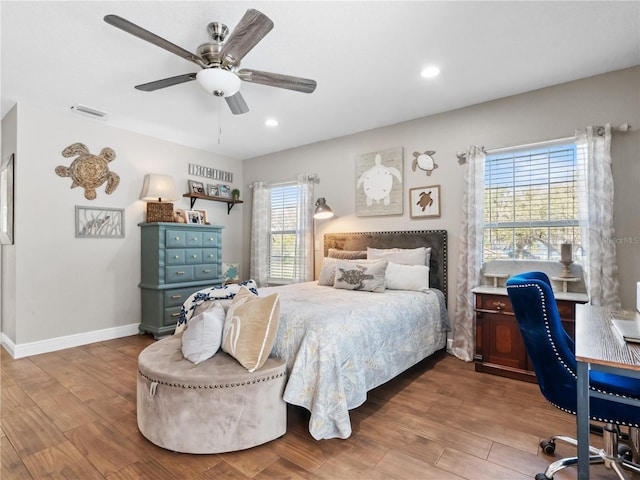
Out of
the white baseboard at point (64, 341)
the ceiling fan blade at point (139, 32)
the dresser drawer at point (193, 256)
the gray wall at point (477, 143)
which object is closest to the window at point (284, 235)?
the gray wall at point (477, 143)

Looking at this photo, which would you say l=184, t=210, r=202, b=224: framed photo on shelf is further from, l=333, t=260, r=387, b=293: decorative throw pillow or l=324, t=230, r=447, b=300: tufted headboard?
l=333, t=260, r=387, b=293: decorative throw pillow

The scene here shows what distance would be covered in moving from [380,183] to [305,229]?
126 cm

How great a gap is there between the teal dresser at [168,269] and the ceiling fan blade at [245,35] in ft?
8.47

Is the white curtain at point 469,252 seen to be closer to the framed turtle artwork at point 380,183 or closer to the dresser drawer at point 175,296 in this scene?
the framed turtle artwork at point 380,183

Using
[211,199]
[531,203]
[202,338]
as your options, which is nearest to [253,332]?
[202,338]

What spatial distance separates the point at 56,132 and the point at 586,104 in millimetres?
5333

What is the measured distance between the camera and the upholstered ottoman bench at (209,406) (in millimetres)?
1785

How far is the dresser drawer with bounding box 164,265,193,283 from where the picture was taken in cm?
411

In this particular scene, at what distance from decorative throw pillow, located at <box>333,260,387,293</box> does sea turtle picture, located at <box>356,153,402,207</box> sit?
3.54 feet

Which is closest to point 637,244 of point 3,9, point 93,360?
point 3,9

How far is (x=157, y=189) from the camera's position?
4273 mm

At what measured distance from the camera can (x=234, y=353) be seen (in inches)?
77.0

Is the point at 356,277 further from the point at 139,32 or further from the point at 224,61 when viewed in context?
the point at 139,32

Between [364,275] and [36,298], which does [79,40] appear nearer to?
[36,298]
